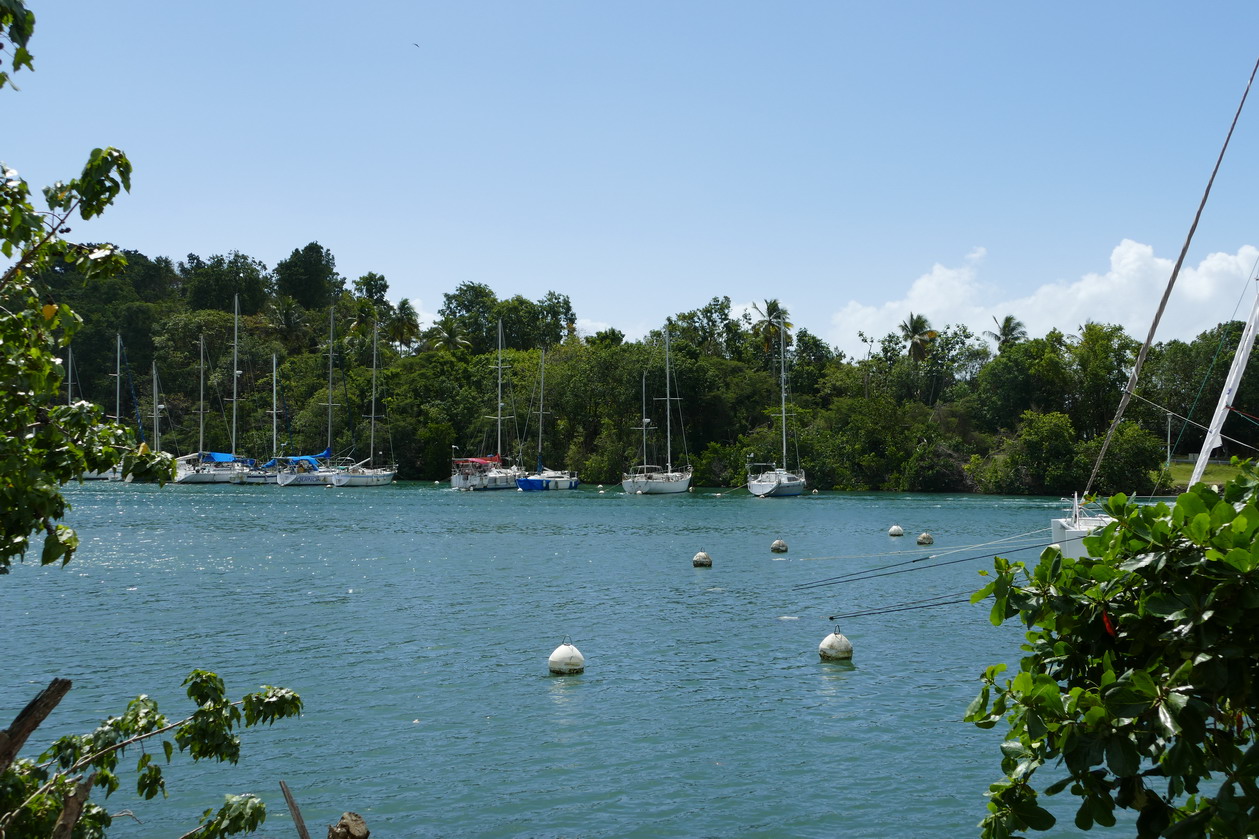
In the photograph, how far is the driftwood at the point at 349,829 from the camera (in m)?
10.7

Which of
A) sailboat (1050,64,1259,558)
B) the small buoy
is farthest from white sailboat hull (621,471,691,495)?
the small buoy

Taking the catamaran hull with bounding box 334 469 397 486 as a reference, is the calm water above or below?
below

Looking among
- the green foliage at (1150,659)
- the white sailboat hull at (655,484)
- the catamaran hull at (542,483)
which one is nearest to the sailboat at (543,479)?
the catamaran hull at (542,483)

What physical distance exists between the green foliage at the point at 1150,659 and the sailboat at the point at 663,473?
8206cm

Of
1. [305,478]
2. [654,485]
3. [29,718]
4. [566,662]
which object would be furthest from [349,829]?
[305,478]

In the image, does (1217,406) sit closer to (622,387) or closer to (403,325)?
(622,387)

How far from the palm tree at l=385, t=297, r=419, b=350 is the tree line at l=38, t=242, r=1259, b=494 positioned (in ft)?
0.82

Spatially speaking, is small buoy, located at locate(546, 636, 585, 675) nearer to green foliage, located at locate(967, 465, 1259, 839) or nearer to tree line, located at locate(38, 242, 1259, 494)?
green foliage, located at locate(967, 465, 1259, 839)

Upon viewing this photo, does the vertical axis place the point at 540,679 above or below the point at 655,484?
below

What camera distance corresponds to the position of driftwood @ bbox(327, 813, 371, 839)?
422 inches

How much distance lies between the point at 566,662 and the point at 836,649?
17.3 feet

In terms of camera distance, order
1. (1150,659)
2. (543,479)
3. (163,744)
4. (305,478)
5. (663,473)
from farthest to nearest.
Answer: (305,478)
(543,479)
(663,473)
(163,744)
(1150,659)

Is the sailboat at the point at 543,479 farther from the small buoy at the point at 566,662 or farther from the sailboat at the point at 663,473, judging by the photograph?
the small buoy at the point at 566,662

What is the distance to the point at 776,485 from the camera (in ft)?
269
